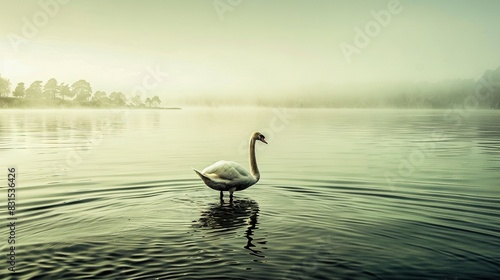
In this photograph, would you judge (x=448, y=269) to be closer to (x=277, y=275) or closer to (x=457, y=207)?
(x=277, y=275)

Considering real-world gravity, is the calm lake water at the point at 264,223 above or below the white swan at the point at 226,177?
below

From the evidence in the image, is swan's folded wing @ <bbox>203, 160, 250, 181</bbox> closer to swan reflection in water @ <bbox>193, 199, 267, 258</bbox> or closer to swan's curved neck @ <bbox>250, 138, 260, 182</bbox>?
swan reflection in water @ <bbox>193, 199, 267, 258</bbox>

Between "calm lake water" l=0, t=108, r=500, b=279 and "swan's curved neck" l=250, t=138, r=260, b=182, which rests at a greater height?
"swan's curved neck" l=250, t=138, r=260, b=182

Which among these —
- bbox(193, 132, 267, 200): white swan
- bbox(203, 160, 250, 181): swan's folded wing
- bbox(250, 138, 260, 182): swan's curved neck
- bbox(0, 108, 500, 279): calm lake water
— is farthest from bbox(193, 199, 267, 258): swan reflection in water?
bbox(250, 138, 260, 182): swan's curved neck

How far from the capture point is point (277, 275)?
9.17 metres

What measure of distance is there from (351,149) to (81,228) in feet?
89.1

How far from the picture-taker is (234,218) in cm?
1409

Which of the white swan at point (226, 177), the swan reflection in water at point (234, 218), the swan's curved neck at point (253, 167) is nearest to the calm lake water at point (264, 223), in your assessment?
the swan reflection in water at point (234, 218)

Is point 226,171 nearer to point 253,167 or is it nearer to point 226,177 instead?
point 226,177

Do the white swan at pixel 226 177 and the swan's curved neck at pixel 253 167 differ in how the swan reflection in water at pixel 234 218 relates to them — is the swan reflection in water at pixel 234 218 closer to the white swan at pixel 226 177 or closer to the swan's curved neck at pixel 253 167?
the white swan at pixel 226 177

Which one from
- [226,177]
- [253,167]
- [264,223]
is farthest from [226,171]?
[264,223]

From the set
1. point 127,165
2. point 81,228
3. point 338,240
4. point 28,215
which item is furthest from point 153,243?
point 127,165

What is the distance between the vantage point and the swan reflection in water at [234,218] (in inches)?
460

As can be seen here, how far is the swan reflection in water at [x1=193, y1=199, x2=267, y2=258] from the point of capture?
11688mm
